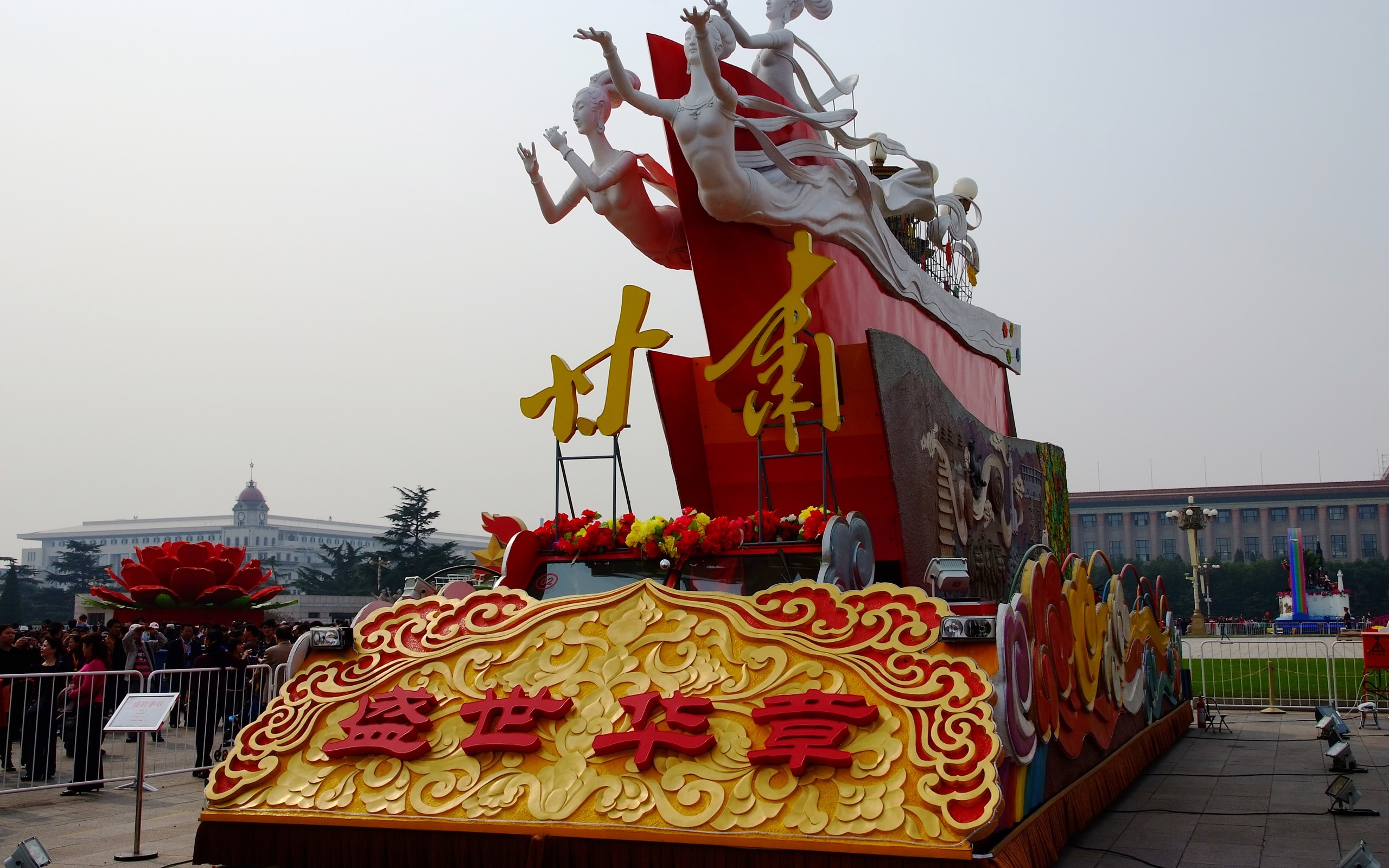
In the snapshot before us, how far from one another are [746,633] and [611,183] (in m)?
5.47

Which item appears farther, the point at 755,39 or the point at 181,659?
the point at 181,659

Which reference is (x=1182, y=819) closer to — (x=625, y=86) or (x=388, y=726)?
(x=388, y=726)

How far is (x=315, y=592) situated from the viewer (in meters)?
47.9

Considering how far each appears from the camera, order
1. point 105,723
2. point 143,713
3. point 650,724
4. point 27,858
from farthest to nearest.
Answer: point 105,723
point 143,713
point 650,724
point 27,858

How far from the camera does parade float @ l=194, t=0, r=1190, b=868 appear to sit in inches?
189

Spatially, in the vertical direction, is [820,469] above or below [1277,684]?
above

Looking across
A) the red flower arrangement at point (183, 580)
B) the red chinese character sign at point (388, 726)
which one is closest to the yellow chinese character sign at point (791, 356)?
the red chinese character sign at point (388, 726)

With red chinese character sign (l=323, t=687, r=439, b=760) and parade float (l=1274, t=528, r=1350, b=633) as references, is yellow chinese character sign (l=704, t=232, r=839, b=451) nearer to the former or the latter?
red chinese character sign (l=323, t=687, r=439, b=760)

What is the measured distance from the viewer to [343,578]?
47688 mm

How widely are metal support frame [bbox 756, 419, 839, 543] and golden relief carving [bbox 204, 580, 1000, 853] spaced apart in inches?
79.4

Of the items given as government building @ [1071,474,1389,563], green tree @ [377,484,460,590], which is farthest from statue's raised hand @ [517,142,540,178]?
government building @ [1071,474,1389,563]

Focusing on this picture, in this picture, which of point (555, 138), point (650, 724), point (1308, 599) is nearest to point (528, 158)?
point (555, 138)

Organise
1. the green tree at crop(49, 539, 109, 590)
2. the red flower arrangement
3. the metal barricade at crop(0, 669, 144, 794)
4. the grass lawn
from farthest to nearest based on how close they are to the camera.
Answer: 1. the green tree at crop(49, 539, 109, 590)
2. the red flower arrangement
3. the grass lawn
4. the metal barricade at crop(0, 669, 144, 794)

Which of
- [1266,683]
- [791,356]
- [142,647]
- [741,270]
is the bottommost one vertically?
[1266,683]
